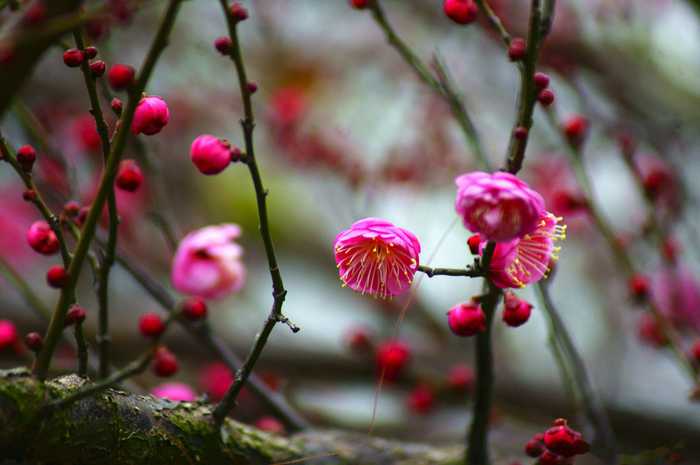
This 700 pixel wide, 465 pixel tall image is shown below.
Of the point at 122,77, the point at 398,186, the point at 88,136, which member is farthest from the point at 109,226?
the point at 398,186

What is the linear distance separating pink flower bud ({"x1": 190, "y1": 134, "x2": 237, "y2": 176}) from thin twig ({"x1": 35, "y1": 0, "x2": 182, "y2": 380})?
23 centimetres

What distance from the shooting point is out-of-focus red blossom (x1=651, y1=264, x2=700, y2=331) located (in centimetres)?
298

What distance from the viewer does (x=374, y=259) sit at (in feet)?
4.80

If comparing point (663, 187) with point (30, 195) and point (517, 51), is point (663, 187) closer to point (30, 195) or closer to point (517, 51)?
point (517, 51)

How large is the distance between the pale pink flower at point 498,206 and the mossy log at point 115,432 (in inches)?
24.5

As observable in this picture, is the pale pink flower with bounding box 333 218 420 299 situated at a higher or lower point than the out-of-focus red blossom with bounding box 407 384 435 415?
lower

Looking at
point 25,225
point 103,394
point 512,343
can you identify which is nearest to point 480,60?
point 512,343

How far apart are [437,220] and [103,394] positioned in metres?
3.85

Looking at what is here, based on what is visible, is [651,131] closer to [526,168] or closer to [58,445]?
[526,168]

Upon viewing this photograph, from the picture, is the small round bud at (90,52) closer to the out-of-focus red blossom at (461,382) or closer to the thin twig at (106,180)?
the thin twig at (106,180)

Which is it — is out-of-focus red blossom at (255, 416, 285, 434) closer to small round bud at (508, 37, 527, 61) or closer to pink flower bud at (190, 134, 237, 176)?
pink flower bud at (190, 134, 237, 176)

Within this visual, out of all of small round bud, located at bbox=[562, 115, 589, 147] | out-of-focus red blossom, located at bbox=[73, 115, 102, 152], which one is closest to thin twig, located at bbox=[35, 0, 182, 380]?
small round bud, located at bbox=[562, 115, 589, 147]

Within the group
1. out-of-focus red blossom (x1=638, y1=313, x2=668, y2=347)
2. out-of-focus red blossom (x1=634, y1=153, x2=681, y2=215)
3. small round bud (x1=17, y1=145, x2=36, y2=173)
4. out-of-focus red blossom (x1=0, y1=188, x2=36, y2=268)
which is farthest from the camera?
out-of-focus red blossom (x1=0, y1=188, x2=36, y2=268)

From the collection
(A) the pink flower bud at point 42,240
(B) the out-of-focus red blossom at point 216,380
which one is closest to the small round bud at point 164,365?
(A) the pink flower bud at point 42,240
